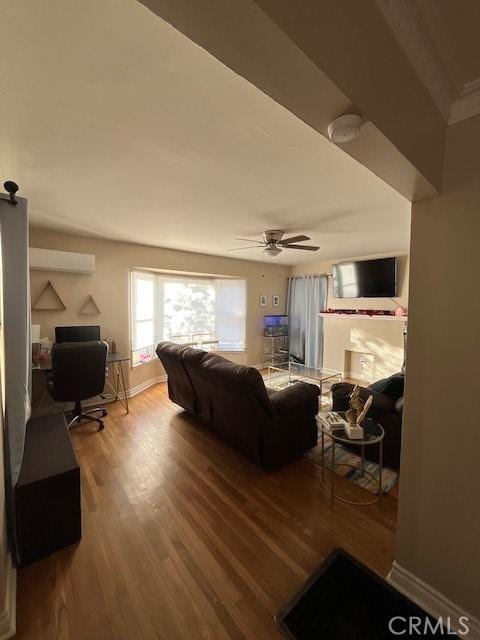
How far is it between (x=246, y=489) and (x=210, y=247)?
127 inches

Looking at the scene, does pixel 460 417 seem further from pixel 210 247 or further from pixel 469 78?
pixel 210 247

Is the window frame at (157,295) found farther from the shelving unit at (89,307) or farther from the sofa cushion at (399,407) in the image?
the sofa cushion at (399,407)

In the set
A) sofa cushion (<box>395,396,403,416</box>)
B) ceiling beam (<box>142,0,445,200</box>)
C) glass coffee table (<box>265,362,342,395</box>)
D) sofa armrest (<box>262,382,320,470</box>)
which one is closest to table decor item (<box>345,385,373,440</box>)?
sofa cushion (<box>395,396,403,416</box>)

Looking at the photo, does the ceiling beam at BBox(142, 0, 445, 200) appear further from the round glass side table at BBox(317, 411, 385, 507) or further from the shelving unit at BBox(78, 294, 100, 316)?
the shelving unit at BBox(78, 294, 100, 316)

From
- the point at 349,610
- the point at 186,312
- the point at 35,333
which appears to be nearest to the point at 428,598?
the point at 349,610

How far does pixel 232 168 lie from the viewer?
1.71 metres

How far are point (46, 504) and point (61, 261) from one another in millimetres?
2574

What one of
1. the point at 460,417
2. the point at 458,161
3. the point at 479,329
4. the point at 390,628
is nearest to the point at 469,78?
the point at 458,161

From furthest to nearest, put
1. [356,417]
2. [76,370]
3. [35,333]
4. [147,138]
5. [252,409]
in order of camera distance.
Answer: [35,333] → [76,370] → [252,409] → [356,417] → [147,138]

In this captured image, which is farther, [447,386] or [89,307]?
[89,307]

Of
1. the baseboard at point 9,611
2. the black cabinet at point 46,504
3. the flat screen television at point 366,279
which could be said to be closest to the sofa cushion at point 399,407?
the black cabinet at point 46,504

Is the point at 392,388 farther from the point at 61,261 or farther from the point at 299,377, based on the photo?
the point at 61,261

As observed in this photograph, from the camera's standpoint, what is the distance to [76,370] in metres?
2.68

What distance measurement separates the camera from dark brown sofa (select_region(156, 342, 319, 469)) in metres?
2.09
